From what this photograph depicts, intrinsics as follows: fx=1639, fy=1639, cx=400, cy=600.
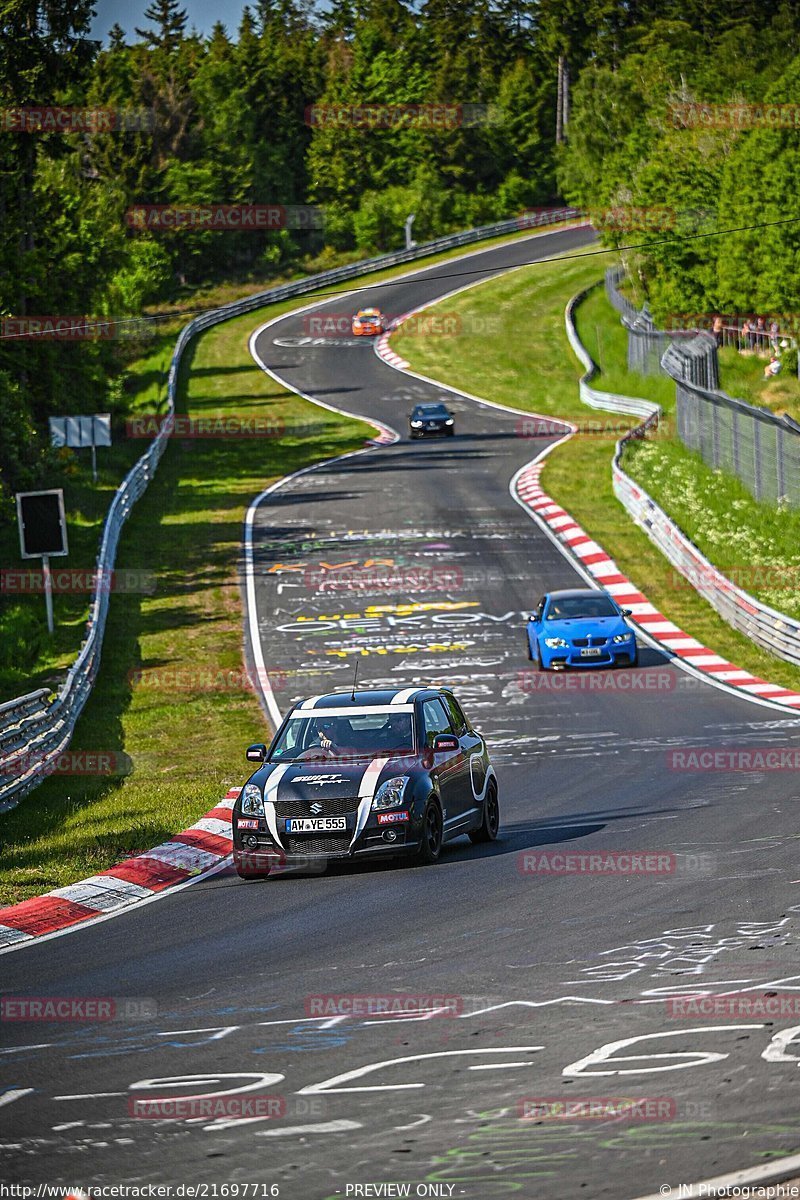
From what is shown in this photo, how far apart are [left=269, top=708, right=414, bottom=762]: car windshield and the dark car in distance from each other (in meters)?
44.2

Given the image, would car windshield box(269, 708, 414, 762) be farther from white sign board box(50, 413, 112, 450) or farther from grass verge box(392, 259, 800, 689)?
white sign board box(50, 413, 112, 450)

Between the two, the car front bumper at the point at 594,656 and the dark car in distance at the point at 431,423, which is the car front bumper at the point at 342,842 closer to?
the car front bumper at the point at 594,656

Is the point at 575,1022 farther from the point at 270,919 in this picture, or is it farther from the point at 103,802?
the point at 103,802

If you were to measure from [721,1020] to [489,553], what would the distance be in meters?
31.6

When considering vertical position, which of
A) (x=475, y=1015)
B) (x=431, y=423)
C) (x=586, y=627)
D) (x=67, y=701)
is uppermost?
(x=475, y=1015)

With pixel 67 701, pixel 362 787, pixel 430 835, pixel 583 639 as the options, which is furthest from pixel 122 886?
pixel 583 639

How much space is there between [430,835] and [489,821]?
1.64 meters

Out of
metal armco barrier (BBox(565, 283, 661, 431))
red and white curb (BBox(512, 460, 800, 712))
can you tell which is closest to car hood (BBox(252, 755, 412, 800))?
red and white curb (BBox(512, 460, 800, 712))

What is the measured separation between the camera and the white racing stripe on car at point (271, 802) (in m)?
13.9

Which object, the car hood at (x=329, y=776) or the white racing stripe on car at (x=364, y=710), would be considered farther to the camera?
the white racing stripe on car at (x=364, y=710)

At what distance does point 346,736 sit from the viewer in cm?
1502

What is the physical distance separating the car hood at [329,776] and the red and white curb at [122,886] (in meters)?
1.16

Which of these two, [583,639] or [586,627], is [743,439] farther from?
[583,639]

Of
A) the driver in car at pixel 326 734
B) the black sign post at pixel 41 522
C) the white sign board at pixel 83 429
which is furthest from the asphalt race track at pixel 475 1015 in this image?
the white sign board at pixel 83 429
